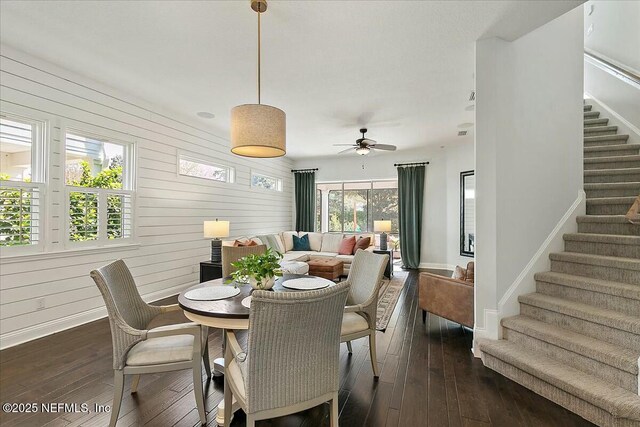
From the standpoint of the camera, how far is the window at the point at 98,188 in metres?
3.48

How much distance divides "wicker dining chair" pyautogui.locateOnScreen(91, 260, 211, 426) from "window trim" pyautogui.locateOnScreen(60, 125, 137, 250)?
2.02 meters

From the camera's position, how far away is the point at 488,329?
2748 mm

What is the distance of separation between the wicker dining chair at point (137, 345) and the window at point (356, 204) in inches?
260

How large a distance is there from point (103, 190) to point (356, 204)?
5.91m

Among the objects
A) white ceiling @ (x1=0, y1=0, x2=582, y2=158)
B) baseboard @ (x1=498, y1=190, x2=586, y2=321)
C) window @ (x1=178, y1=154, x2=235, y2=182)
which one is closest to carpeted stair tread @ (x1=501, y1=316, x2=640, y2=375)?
baseboard @ (x1=498, y1=190, x2=586, y2=321)

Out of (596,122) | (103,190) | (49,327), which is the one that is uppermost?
(596,122)

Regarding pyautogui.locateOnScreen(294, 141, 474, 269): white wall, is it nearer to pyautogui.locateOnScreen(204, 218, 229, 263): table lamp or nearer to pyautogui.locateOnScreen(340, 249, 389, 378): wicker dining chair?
pyautogui.locateOnScreen(204, 218, 229, 263): table lamp

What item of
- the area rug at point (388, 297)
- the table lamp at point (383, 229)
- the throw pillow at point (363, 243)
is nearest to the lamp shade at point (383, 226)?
the table lamp at point (383, 229)

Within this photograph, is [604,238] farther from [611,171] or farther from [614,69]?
[614,69]

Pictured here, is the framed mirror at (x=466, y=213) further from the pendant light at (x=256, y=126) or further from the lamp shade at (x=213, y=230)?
the pendant light at (x=256, y=126)

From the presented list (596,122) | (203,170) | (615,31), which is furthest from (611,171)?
(203,170)

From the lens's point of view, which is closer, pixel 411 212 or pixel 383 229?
pixel 383 229

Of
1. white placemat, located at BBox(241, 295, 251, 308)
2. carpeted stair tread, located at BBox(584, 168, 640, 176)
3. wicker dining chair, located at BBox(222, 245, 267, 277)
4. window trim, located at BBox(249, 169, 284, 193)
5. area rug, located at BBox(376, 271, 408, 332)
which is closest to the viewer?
white placemat, located at BBox(241, 295, 251, 308)

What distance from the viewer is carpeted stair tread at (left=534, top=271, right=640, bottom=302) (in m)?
2.28
